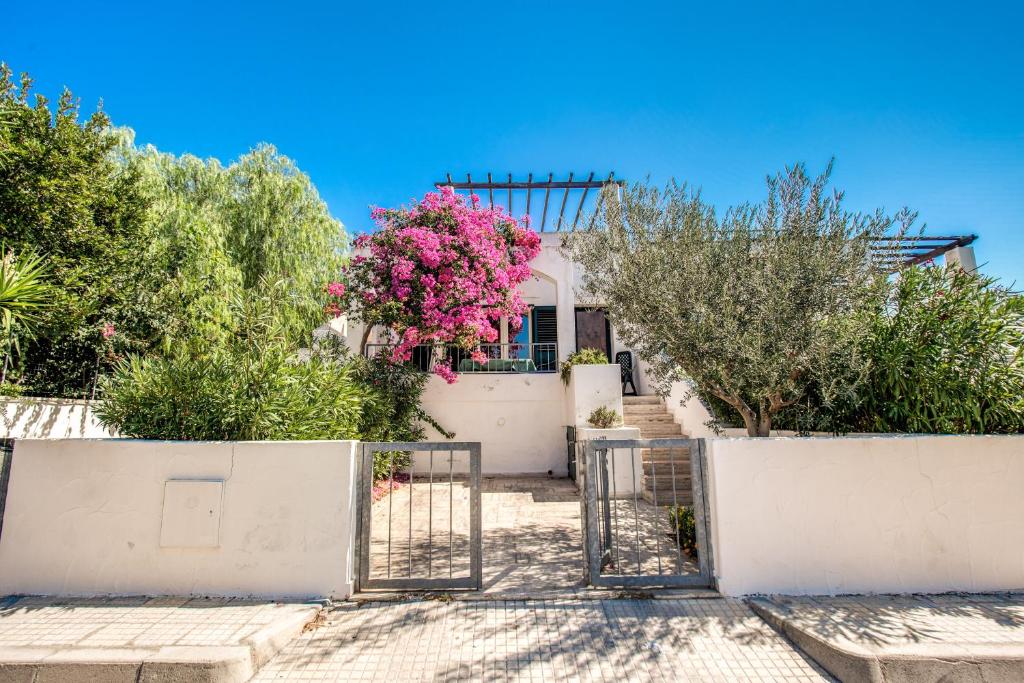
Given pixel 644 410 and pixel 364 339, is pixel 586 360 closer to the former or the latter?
pixel 644 410

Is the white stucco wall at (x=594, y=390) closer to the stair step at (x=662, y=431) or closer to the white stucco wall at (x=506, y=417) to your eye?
the stair step at (x=662, y=431)

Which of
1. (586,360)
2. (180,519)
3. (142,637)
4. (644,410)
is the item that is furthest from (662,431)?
(142,637)

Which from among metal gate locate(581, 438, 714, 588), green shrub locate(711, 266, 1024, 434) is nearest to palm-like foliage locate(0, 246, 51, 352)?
metal gate locate(581, 438, 714, 588)

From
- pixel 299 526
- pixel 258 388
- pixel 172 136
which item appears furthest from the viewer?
pixel 172 136

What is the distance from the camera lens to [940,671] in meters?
3.22

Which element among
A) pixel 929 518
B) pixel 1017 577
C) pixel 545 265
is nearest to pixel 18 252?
pixel 545 265

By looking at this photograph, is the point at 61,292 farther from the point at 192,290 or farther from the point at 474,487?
the point at 474,487

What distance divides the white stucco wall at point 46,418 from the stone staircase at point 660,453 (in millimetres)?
8734

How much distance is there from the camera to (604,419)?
9562mm

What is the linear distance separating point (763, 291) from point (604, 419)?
5109 mm

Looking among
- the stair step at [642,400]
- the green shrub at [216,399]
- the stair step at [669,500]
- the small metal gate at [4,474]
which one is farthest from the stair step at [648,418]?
the small metal gate at [4,474]

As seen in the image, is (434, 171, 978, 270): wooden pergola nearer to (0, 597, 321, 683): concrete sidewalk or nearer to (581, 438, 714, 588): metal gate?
(581, 438, 714, 588): metal gate

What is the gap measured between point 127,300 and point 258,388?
235 inches

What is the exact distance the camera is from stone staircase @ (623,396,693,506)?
8789mm
